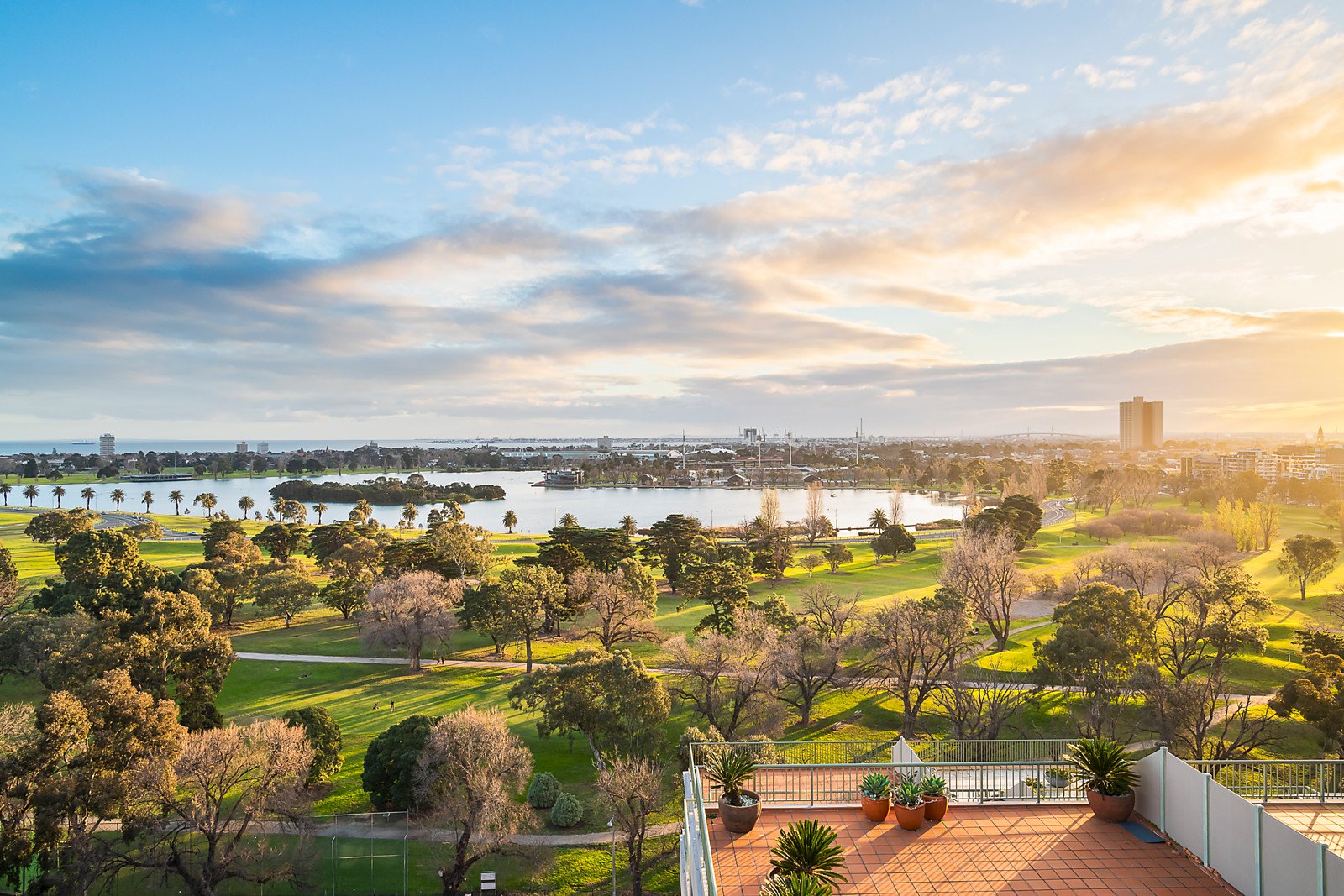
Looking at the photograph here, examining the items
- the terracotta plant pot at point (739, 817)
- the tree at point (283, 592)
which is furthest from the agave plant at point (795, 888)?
the tree at point (283, 592)

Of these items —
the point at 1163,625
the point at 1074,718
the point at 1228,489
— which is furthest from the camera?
the point at 1228,489

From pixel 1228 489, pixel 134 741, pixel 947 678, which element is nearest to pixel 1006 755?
pixel 947 678

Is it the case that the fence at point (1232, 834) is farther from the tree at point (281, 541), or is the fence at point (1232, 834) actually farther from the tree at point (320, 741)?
the tree at point (281, 541)

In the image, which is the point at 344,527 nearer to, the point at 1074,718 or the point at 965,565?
the point at 965,565

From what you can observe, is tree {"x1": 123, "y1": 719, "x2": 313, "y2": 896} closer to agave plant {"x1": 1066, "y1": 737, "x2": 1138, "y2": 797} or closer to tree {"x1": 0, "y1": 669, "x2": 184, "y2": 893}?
tree {"x1": 0, "y1": 669, "x2": 184, "y2": 893}

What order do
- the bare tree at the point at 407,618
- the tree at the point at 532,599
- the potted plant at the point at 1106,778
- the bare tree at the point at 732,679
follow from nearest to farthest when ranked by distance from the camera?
the potted plant at the point at 1106,778
the bare tree at the point at 732,679
the bare tree at the point at 407,618
the tree at the point at 532,599

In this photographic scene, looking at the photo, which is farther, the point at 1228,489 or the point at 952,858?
the point at 1228,489
